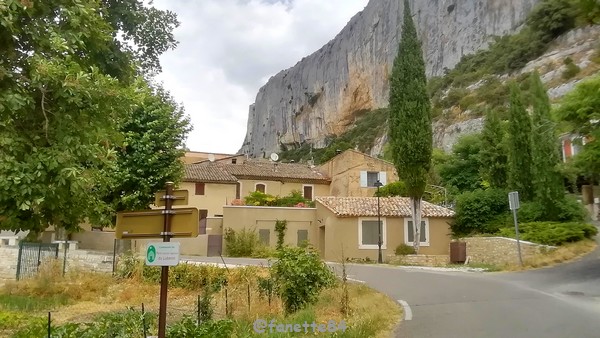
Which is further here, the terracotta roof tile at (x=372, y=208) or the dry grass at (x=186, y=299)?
A: the terracotta roof tile at (x=372, y=208)

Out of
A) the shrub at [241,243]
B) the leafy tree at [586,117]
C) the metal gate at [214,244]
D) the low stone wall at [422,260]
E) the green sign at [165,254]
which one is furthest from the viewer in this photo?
the metal gate at [214,244]

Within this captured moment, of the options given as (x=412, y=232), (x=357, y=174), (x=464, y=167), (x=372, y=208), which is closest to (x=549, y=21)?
(x=464, y=167)

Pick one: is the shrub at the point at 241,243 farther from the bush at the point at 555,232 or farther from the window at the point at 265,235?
the bush at the point at 555,232

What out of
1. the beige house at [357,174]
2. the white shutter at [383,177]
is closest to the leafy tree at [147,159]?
the beige house at [357,174]

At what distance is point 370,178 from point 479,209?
1605 cm

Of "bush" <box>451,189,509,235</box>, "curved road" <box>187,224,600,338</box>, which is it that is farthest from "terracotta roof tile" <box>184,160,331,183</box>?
"curved road" <box>187,224,600,338</box>

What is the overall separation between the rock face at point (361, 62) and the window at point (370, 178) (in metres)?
46.1

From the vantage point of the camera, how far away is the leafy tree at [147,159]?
18672mm

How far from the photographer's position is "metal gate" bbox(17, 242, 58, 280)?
17.6 meters

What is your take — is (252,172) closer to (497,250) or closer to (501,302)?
(497,250)

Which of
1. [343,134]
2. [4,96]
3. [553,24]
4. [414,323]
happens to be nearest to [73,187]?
[4,96]

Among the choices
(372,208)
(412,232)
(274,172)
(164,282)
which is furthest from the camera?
(274,172)

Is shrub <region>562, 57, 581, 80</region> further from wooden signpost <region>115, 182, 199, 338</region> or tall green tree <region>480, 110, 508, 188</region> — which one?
wooden signpost <region>115, 182, 199, 338</region>

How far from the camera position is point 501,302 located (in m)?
10.8
